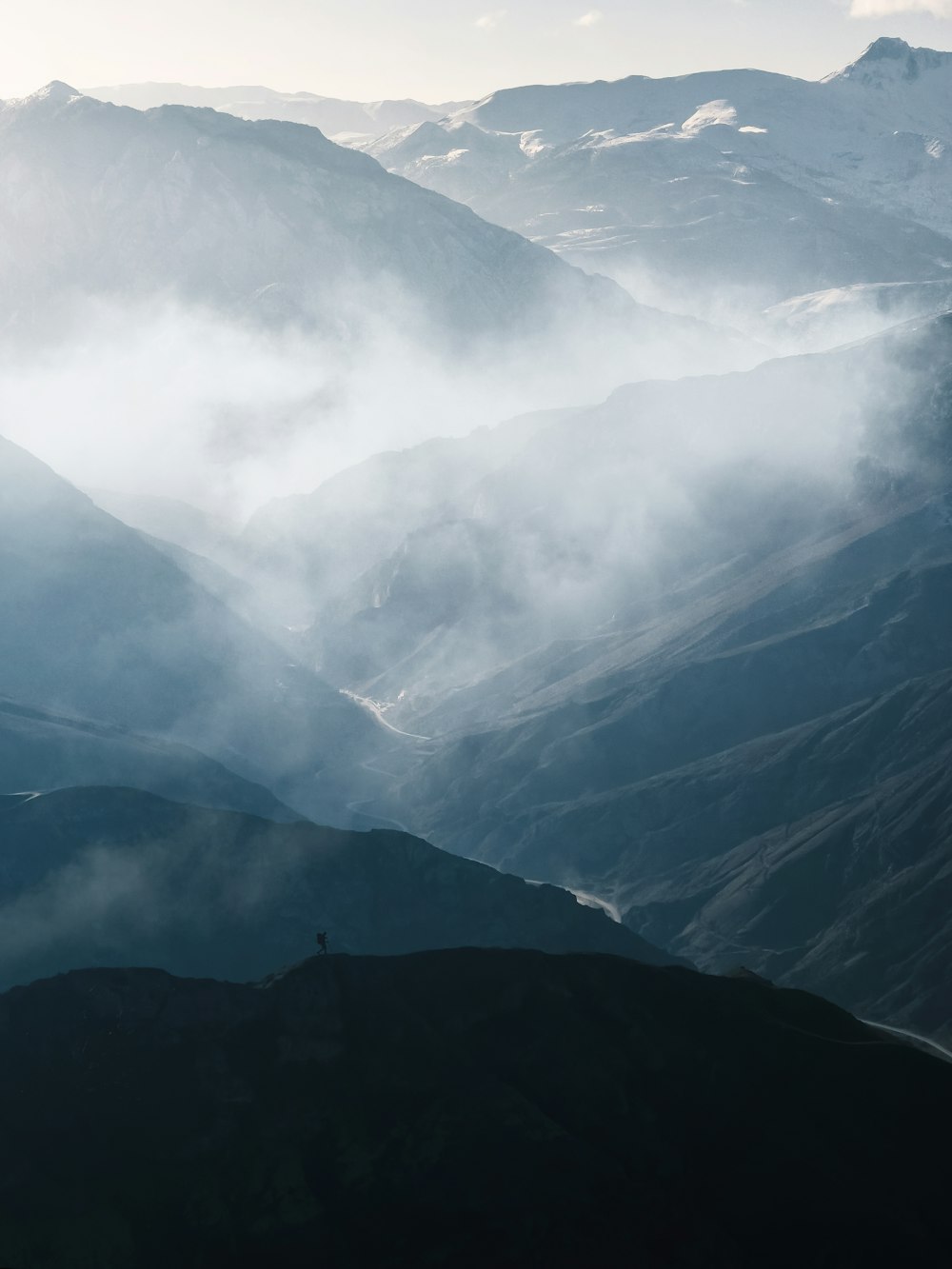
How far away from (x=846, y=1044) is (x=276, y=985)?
40871mm

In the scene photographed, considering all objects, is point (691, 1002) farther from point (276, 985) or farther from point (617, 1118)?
point (276, 985)

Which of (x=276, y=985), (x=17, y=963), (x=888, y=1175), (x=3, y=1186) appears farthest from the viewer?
(x=17, y=963)

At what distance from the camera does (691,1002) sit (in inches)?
5876

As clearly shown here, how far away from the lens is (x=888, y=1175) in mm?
134500

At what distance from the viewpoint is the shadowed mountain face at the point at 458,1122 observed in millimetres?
124812

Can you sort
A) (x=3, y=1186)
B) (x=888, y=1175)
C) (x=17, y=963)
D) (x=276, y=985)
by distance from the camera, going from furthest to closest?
(x=17, y=963), (x=276, y=985), (x=888, y=1175), (x=3, y=1186)

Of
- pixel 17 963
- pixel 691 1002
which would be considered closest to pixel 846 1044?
pixel 691 1002

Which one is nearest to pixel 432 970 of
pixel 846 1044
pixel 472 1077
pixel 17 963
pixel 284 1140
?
pixel 472 1077

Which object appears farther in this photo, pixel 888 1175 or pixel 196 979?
pixel 196 979

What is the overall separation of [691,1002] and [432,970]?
62.2 feet

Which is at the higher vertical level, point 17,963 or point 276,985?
point 276,985

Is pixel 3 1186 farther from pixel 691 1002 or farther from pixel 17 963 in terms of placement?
pixel 17 963

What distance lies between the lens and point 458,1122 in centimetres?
13412

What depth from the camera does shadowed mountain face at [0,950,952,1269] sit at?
125m
